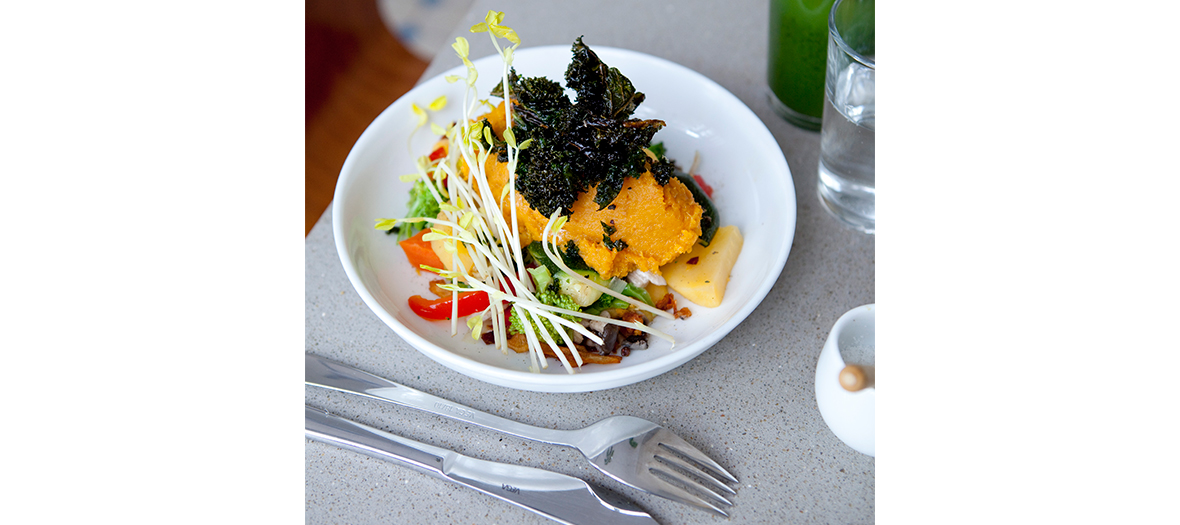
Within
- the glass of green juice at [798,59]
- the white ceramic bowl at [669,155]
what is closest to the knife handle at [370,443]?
the white ceramic bowl at [669,155]

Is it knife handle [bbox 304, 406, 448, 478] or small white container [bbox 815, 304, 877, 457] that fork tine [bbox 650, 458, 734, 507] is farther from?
knife handle [bbox 304, 406, 448, 478]

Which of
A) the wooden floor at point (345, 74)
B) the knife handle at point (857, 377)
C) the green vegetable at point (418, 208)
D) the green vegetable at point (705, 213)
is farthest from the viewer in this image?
the wooden floor at point (345, 74)

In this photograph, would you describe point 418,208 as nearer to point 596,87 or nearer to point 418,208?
point 418,208

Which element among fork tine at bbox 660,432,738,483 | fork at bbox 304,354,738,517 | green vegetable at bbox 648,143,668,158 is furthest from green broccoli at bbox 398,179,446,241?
fork tine at bbox 660,432,738,483

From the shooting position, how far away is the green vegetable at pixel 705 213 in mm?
1659

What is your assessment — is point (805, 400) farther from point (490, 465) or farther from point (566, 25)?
point (566, 25)

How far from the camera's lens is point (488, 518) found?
4.58 ft

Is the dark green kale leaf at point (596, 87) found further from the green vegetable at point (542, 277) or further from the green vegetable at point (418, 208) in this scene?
the green vegetable at point (418, 208)

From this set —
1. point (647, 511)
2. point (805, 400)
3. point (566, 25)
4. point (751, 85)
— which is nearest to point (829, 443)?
point (805, 400)

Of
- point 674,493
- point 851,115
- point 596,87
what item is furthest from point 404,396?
point 851,115

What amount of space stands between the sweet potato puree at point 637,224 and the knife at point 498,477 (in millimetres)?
464

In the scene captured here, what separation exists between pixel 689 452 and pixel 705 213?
57 cm

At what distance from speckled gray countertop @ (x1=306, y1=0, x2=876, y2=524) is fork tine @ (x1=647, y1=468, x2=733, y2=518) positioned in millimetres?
35

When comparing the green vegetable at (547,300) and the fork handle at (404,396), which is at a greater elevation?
the green vegetable at (547,300)
